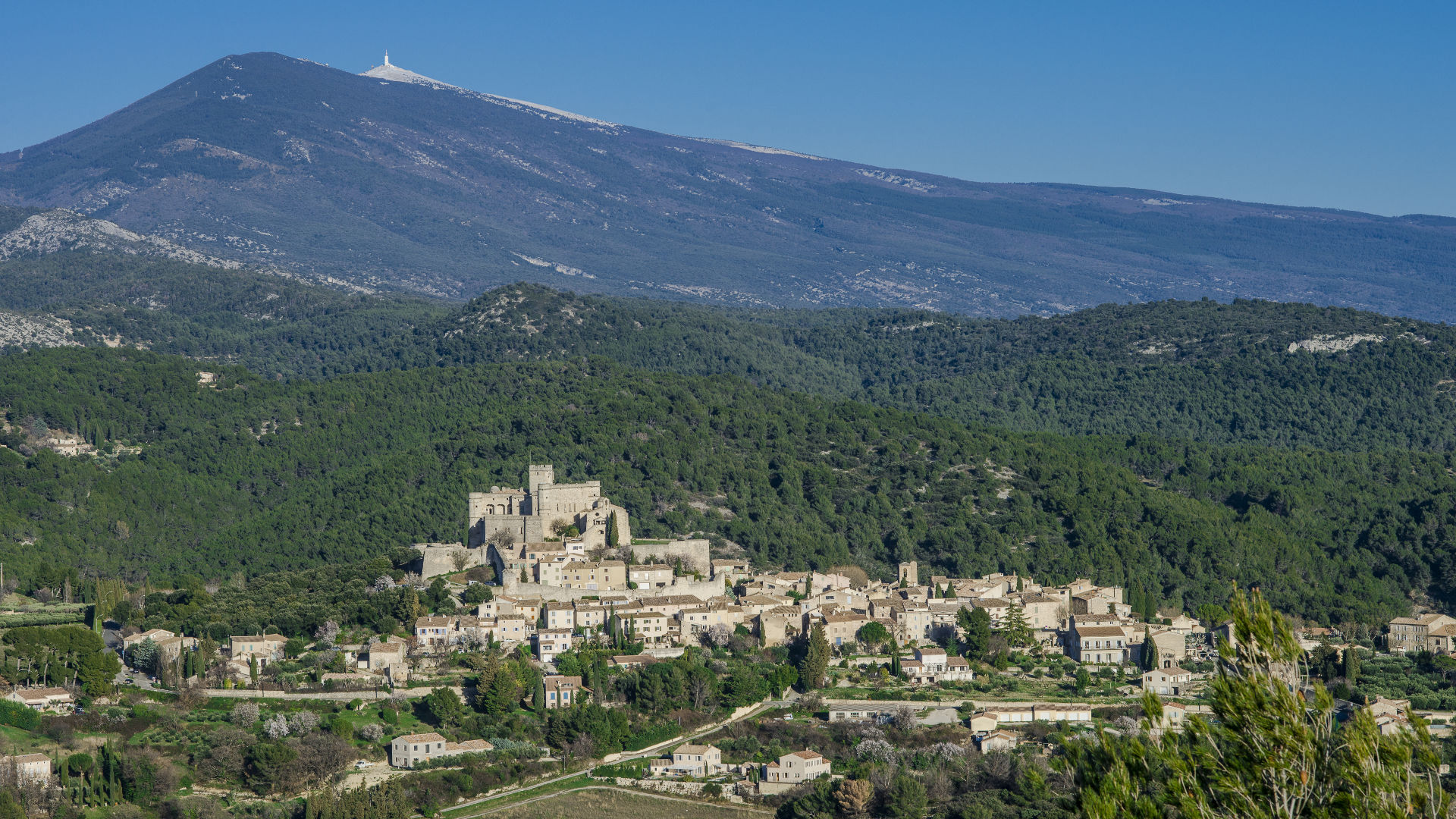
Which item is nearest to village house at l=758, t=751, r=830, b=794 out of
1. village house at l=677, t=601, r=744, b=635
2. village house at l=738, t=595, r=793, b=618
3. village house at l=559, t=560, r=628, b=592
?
village house at l=677, t=601, r=744, b=635

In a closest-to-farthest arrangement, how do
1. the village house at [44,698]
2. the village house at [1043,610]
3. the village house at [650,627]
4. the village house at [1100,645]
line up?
the village house at [44,698]
the village house at [650,627]
the village house at [1100,645]
the village house at [1043,610]

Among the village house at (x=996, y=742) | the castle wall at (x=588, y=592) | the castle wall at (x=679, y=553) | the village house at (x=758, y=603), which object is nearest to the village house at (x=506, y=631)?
the castle wall at (x=588, y=592)

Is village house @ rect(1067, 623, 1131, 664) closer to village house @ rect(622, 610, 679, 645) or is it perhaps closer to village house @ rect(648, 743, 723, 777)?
village house @ rect(622, 610, 679, 645)

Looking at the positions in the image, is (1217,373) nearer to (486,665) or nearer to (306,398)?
(306,398)

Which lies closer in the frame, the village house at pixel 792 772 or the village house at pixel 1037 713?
the village house at pixel 792 772

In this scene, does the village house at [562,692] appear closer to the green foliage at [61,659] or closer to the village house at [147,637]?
the green foliage at [61,659]

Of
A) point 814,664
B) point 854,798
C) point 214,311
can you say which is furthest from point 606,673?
point 214,311
